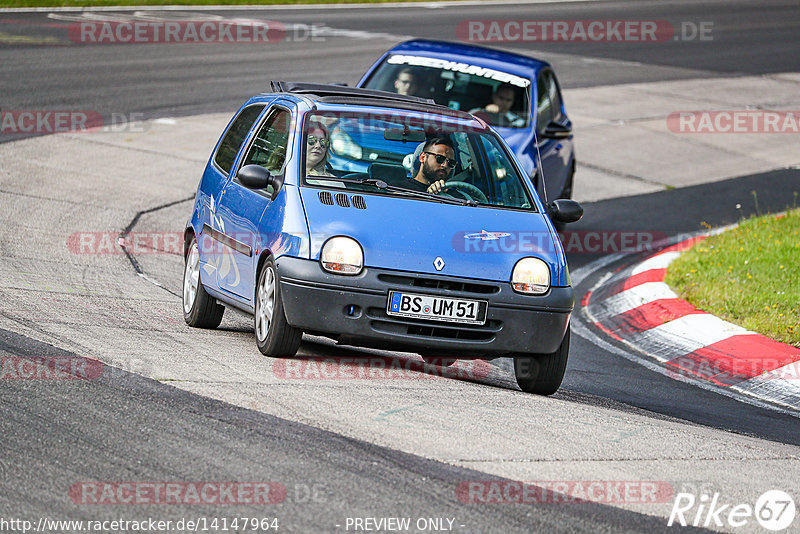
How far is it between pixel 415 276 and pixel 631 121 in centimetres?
1473

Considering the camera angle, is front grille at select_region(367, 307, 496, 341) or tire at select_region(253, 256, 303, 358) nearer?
front grille at select_region(367, 307, 496, 341)

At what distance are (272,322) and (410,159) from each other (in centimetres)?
160

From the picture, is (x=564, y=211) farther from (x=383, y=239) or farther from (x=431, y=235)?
(x=383, y=239)

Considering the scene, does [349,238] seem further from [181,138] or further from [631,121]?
[631,121]

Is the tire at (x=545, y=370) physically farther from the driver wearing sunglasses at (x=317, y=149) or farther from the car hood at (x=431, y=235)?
the driver wearing sunglasses at (x=317, y=149)

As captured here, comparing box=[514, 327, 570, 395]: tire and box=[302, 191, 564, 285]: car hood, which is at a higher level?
box=[302, 191, 564, 285]: car hood

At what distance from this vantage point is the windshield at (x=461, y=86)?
1304cm

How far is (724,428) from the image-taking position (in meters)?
7.28

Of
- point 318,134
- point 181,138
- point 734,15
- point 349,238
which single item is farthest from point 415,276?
point 734,15

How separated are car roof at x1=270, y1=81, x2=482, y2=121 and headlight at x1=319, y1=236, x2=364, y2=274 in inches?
61.8

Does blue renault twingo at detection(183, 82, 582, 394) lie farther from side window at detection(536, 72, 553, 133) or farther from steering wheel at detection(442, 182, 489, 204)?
side window at detection(536, 72, 553, 133)

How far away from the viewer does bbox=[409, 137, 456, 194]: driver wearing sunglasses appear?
312 inches

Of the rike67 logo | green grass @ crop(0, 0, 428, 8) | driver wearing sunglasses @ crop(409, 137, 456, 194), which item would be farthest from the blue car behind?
green grass @ crop(0, 0, 428, 8)

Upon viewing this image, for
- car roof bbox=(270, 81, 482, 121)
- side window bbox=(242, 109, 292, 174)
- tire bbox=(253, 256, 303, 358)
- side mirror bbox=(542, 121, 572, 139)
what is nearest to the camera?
tire bbox=(253, 256, 303, 358)
